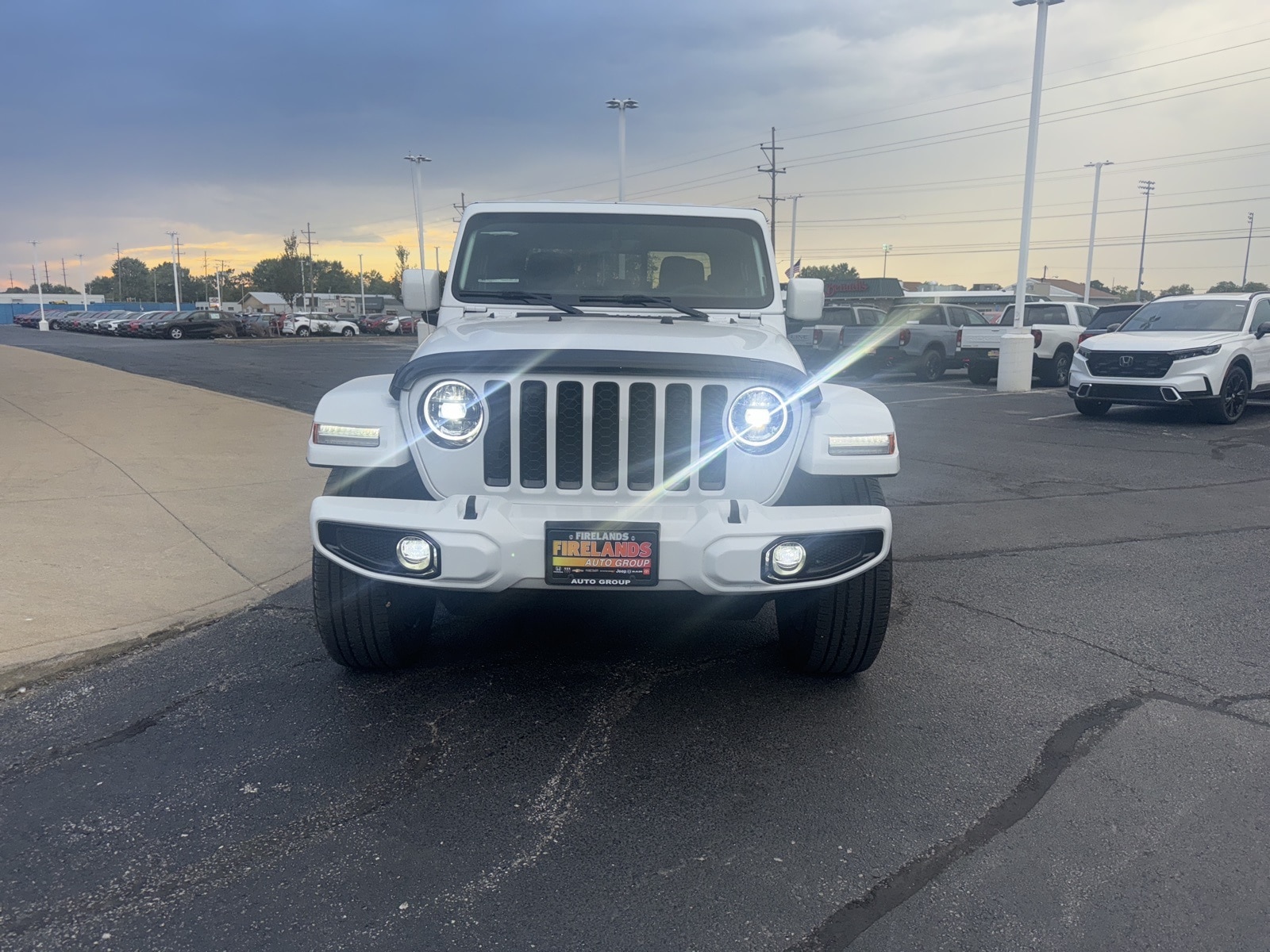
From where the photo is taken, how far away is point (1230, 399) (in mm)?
12930

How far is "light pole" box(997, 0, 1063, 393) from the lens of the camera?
61.2 ft

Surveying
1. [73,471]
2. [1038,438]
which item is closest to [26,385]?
[73,471]

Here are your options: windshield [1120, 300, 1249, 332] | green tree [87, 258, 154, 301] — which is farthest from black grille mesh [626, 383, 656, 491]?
green tree [87, 258, 154, 301]

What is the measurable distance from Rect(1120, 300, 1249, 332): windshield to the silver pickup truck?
636 cm

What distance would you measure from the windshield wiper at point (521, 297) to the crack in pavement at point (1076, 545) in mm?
2802

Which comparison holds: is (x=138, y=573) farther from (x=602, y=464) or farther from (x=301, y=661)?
(x=602, y=464)

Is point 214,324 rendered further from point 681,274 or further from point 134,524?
point 681,274

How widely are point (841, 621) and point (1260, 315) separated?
42.5ft

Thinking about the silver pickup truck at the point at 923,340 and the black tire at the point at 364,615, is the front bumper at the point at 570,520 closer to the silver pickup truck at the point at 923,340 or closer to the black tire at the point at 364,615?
the black tire at the point at 364,615

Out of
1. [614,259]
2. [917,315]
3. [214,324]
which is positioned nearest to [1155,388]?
[917,315]

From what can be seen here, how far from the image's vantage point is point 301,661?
13.8 feet

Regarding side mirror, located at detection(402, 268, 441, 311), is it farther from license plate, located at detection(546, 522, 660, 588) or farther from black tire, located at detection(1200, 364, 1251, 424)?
black tire, located at detection(1200, 364, 1251, 424)

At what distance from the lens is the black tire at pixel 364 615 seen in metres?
3.64

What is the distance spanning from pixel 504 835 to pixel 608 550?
0.95 m
